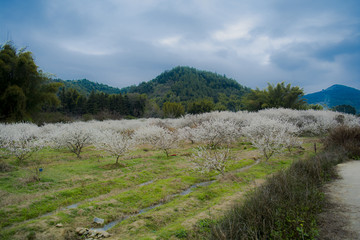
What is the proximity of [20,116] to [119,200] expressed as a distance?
2717cm

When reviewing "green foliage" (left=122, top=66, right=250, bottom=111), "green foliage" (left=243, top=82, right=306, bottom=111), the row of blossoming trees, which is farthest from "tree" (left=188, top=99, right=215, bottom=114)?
"green foliage" (left=122, top=66, right=250, bottom=111)

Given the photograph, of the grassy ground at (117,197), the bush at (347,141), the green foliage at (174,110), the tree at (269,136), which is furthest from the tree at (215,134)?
the green foliage at (174,110)

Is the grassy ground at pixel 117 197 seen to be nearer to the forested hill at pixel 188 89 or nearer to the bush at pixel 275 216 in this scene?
the bush at pixel 275 216

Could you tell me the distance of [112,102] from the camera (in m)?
68.2

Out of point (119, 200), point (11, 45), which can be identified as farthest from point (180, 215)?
point (11, 45)

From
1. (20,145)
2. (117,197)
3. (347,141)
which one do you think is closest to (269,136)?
(347,141)

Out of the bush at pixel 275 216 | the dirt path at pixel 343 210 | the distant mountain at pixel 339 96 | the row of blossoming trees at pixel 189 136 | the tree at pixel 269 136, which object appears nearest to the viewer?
the bush at pixel 275 216

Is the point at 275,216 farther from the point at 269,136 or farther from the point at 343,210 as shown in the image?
the point at 269,136

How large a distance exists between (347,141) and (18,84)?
1462 inches

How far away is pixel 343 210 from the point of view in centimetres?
560

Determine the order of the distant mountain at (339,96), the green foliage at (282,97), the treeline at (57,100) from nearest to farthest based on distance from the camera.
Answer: the treeline at (57,100)
the green foliage at (282,97)
the distant mountain at (339,96)

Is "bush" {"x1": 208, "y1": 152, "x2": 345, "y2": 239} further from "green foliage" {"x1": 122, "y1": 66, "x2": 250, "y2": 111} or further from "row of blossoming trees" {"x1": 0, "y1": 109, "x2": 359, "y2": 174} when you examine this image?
"green foliage" {"x1": 122, "y1": 66, "x2": 250, "y2": 111}

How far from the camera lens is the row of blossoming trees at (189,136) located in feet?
43.2

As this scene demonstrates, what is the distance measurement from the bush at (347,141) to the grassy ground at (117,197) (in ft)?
17.9
